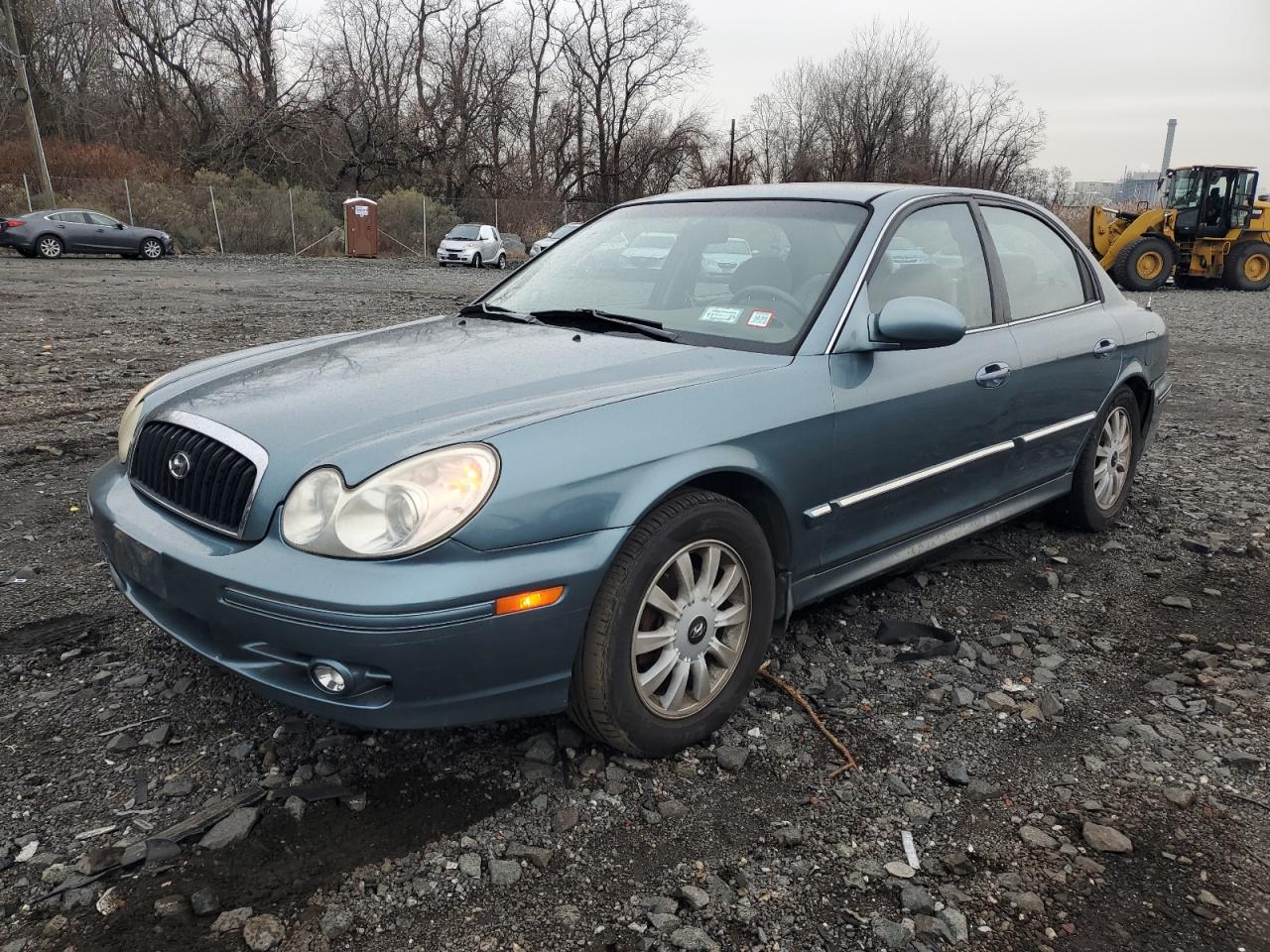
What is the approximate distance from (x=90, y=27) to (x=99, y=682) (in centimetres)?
4562

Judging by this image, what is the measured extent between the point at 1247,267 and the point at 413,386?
26442 mm

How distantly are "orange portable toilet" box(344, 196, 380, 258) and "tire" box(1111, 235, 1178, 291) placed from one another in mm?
23480

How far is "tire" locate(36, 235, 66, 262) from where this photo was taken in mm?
23434

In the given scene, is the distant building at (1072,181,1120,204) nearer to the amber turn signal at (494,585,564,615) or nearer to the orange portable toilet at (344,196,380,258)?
the orange portable toilet at (344,196,380,258)

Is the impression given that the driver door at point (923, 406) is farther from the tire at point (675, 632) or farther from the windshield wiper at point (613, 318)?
the windshield wiper at point (613, 318)

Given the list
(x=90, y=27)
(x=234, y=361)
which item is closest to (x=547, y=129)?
(x=90, y=27)

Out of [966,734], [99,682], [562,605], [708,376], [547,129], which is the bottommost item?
[966,734]

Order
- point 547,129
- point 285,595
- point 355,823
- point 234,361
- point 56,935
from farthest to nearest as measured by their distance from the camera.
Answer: point 547,129 → point 234,361 → point 355,823 → point 285,595 → point 56,935

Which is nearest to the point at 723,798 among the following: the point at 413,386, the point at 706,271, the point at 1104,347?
the point at 413,386

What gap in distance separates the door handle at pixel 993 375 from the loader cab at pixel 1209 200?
23.1 meters

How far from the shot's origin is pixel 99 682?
2.93 m

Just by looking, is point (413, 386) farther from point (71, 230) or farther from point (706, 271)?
point (71, 230)

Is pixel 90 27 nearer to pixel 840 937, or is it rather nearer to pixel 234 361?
pixel 234 361

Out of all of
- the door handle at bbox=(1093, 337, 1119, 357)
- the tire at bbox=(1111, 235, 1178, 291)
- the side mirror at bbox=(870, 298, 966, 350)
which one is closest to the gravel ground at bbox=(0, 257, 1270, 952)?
the door handle at bbox=(1093, 337, 1119, 357)
